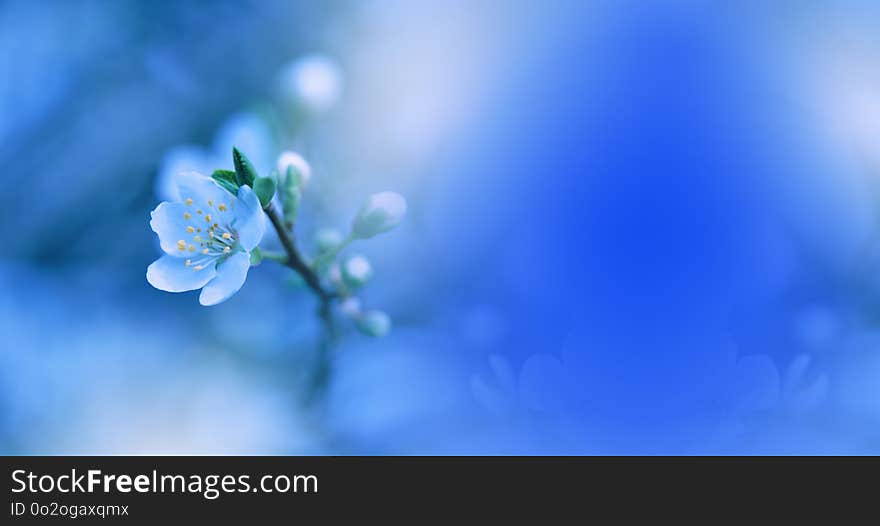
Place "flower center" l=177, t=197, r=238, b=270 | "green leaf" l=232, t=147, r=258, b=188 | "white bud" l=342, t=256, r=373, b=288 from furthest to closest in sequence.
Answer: "white bud" l=342, t=256, r=373, b=288
"flower center" l=177, t=197, r=238, b=270
"green leaf" l=232, t=147, r=258, b=188

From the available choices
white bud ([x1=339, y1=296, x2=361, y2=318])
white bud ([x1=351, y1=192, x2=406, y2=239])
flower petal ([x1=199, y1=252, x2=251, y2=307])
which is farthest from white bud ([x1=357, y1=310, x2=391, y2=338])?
flower petal ([x1=199, y1=252, x2=251, y2=307])

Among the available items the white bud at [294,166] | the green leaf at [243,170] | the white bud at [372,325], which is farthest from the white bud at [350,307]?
the green leaf at [243,170]

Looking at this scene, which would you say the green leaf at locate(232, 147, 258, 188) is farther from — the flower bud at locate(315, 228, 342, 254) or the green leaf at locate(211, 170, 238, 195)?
the flower bud at locate(315, 228, 342, 254)

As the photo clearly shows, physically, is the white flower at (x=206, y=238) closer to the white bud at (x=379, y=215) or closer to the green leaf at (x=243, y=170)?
the green leaf at (x=243, y=170)

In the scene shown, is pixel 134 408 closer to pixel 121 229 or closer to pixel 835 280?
pixel 121 229

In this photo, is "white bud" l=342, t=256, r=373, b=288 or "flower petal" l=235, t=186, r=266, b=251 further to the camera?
"white bud" l=342, t=256, r=373, b=288
